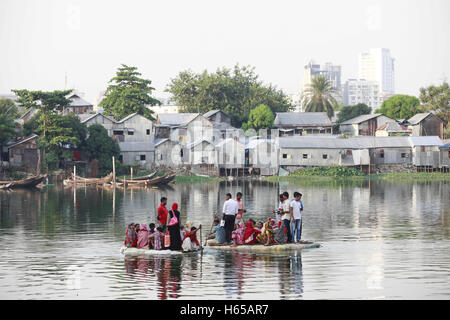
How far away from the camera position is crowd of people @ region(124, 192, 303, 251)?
21.6m

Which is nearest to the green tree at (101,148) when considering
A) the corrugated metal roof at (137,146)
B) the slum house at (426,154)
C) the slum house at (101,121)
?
the corrugated metal roof at (137,146)

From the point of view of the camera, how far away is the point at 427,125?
8119 centimetres

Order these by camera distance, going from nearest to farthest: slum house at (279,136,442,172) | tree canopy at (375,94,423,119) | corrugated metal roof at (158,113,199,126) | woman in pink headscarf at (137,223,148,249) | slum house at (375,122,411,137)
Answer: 1. woman in pink headscarf at (137,223,148,249)
2. slum house at (279,136,442,172)
3. corrugated metal roof at (158,113,199,126)
4. slum house at (375,122,411,137)
5. tree canopy at (375,94,423,119)

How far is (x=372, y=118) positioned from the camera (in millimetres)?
80812

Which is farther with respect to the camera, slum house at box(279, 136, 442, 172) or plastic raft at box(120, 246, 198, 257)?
slum house at box(279, 136, 442, 172)

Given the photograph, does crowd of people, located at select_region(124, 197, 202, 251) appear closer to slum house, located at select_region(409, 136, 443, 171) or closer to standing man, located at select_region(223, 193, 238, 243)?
standing man, located at select_region(223, 193, 238, 243)

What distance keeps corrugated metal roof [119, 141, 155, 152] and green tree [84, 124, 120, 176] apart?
304cm

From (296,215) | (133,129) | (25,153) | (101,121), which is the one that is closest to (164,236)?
(296,215)

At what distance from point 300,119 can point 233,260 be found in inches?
2430

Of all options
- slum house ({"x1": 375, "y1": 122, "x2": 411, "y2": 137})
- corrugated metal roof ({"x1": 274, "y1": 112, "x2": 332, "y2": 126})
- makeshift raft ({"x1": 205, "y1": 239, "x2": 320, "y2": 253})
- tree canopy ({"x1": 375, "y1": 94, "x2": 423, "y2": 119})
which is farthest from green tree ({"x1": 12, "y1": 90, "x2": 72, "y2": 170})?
tree canopy ({"x1": 375, "y1": 94, "x2": 423, "y2": 119})

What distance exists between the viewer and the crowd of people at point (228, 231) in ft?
→ 70.7

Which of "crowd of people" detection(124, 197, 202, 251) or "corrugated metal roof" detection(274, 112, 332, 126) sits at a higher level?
"corrugated metal roof" detection(274, 112, 332, 126)
